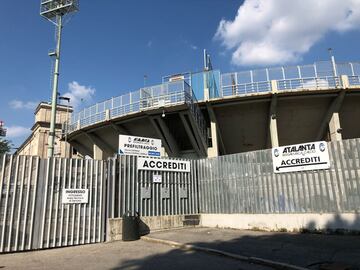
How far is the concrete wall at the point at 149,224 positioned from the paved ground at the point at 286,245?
1035mm

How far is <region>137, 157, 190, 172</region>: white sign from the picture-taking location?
14.1m

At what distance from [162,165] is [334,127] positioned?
1537 centimetres

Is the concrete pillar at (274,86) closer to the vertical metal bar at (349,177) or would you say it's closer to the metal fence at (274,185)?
the metal fence at (274,185)

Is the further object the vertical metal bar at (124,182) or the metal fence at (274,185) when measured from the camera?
the vertical metal bar at (124,182)

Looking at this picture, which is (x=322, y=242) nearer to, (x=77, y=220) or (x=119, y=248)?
(x=119, y=248)

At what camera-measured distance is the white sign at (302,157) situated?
11.6 metres

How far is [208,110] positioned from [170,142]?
162 inches

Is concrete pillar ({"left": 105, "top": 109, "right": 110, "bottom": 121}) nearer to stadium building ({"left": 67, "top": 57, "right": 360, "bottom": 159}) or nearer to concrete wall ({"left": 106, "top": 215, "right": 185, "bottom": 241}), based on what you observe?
stadium building ({"left": 67, "top": 57, "right": 360, "bottom": 159})

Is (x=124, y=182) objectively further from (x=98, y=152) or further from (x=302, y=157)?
(x=98, y=152)

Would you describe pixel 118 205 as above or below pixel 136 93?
below

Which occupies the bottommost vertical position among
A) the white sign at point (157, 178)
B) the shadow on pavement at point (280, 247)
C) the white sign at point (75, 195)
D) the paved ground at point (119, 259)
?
the paved ground at point (119, 259)

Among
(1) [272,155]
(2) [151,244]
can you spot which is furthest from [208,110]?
(2) [151,244]

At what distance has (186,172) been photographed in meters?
15.7

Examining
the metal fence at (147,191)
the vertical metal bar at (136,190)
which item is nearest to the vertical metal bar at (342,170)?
the metal fence at (147,191)
